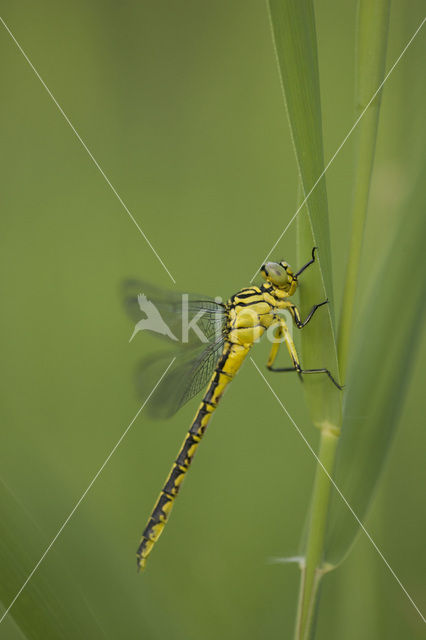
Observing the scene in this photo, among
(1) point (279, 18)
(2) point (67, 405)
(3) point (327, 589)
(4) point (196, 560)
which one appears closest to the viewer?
(1) point (279, 18)

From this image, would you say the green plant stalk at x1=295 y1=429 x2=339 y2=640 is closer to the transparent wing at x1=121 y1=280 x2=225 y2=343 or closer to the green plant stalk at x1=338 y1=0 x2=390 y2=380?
the green plant stalk at x1=338 y1=0 x2=390 y2=380

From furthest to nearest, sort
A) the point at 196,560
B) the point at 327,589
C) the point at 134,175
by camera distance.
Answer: the point at 134,175 < the point at 196,560 < the point at 327,589

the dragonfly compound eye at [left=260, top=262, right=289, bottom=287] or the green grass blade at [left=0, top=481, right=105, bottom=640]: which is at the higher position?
the dragonfly compound eye at [left=260, top=262, right=289, bottom=287]

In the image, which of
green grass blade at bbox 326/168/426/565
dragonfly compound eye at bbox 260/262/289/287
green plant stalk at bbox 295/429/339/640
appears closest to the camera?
green plant stalk at bbox 295/429/339/640

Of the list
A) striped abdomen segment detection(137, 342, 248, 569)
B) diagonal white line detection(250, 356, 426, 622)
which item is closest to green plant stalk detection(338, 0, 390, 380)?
diagonal white line detection(250, 356, 426, 622)

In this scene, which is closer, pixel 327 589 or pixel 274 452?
pixel 327 589

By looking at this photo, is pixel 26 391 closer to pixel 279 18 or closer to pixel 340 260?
pixel 340 260

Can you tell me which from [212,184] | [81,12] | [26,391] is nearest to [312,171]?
[212,184]

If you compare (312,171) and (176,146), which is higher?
(176,146)
